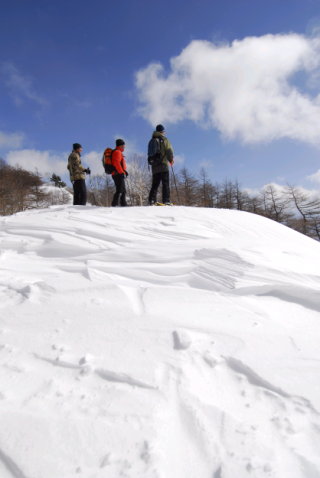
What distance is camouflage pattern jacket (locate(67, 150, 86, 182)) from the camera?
15.0 ft

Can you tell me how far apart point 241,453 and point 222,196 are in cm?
3150

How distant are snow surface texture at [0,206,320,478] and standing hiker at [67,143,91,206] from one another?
2.65 meters

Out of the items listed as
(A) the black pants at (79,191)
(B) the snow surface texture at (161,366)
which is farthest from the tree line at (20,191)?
(B) the snow surface texture at (161,366)

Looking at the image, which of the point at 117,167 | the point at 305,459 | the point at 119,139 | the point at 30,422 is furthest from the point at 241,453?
the point at 119,139

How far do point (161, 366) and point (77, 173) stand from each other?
4.31m

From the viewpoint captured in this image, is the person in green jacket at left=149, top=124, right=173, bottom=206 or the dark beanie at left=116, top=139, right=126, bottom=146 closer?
the person in green jacket at left=149, top=124, right=173, bottom=206

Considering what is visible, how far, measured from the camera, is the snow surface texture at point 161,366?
0.80m

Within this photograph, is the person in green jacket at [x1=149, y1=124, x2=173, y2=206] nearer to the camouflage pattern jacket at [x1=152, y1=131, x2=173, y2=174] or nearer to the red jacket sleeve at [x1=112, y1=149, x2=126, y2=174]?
the camouflage pattern jacket at [x1=152, y1=131, x2=173, y2=174]

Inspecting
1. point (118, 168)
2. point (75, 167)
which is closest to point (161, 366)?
point (118, 168)

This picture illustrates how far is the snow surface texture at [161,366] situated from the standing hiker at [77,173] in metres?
2.65

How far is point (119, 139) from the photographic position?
179 inches

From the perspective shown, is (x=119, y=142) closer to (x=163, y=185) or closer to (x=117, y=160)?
(x=117, y=160)

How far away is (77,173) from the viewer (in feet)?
15.1

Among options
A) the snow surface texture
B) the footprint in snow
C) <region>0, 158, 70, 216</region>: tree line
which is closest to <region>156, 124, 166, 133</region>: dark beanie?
the snow surface texture
